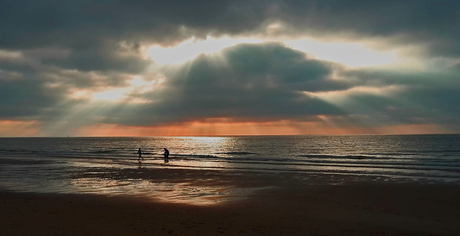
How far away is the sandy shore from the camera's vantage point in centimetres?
1103

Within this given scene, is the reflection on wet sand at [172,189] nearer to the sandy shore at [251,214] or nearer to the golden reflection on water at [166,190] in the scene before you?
the golden reflection on water at [166,190]

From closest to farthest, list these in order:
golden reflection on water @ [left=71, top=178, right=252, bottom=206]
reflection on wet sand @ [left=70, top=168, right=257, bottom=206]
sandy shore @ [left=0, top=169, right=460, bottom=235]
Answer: sandy shore @ [left=0, top=169, right=460, bottom=235]
golden reflection on water @ [left=71, top=178, right=252, bottom=206]
reflection on wet sand @ [left=70, top=168, right=257, bottom=206]

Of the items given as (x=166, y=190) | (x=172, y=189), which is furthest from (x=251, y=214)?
(x=172, y=189)

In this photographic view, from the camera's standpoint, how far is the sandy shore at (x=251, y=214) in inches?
434

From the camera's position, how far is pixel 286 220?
1270cm

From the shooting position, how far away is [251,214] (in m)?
13.6

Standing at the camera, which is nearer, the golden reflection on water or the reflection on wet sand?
the golden reflection on water

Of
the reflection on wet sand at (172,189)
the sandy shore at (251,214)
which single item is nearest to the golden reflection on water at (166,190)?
the reflection on wet sand at (172,189)

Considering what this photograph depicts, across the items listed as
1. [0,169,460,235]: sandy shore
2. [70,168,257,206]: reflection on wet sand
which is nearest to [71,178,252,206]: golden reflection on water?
[70,168,257,206]: reflection on wet sand

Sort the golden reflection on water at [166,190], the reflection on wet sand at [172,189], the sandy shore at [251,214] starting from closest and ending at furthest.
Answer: the sandy shore at [251,214]
the golden reflection on water at [166,190]
the reflection on wet sand at [172,189]

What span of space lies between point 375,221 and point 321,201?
4206mm

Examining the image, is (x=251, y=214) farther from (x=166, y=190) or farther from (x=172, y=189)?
(x=172, y=189)

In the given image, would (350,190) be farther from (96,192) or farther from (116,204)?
(96,192)

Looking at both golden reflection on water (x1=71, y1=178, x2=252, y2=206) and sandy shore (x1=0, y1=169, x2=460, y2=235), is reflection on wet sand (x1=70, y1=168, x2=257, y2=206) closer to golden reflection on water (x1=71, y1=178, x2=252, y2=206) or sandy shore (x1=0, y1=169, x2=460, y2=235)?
golden reflection on water (x1=71, y1=178, x2=252, y2=206)
